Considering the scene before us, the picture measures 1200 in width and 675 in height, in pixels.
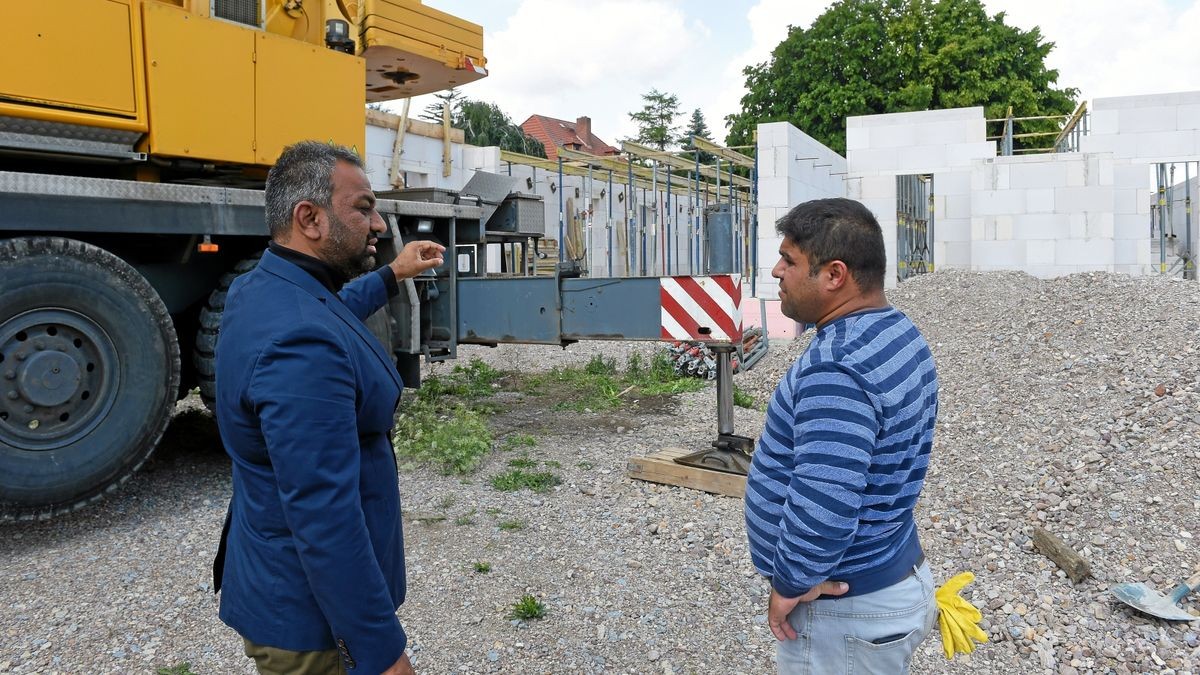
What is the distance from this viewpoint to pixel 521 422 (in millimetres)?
7164

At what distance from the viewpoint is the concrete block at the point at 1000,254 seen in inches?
524

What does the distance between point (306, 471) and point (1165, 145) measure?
51.8ft

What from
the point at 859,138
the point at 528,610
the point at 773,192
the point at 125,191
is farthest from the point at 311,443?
the point at 859,138

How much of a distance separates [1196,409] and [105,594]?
638cm

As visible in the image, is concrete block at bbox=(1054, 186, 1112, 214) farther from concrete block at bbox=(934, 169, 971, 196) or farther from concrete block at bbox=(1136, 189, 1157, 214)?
concrete block at bbox=(934, 169, 971, 196)

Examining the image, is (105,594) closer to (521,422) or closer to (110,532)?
(110,532)

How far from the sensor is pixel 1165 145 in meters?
13.8

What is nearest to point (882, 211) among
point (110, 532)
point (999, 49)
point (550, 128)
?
point (110, 532)

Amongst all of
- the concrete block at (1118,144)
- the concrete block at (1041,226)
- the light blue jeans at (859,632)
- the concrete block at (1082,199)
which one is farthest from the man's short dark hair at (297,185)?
the concrete block at (1118,144)

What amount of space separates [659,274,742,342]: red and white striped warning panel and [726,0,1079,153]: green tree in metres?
29.7

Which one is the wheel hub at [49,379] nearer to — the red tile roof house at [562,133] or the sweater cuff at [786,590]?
the sweater cuff at [786,590]

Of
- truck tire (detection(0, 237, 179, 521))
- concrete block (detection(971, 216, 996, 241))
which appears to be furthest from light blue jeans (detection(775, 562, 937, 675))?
concrete block (detection(971, 216, 996, 241))

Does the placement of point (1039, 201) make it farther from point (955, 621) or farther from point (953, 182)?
point (955, 621)

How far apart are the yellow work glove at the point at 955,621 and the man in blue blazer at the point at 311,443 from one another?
4.09 feet
